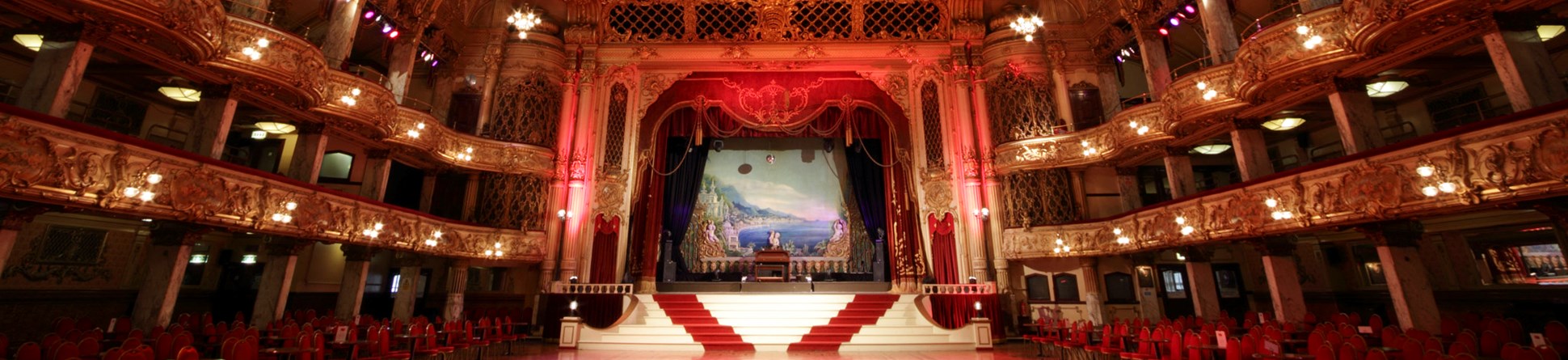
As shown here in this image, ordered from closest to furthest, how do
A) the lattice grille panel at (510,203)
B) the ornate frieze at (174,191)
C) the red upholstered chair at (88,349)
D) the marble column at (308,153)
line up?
the red upholstered chair at (88,349) → the ornate frieze at (174,191) → the marble column at (308,153) → the lattice grille panel at (510,203)

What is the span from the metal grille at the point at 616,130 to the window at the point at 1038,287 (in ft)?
39.6

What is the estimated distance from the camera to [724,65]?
736 inches

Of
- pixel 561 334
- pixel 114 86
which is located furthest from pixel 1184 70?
pixel 114 86

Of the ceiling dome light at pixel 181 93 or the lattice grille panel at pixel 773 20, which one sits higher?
the lattice grille panel at pixel 773 20

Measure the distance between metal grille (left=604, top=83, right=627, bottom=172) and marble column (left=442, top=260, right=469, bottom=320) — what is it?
15.0ft

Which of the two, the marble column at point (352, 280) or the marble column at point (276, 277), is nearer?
the marble column at point (276, 277)

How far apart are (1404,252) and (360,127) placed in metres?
19.2

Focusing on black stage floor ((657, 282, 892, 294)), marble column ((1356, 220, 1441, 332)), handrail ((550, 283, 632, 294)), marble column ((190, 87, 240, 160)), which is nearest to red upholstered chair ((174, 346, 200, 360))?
marble column ((190, 87, 240, 160))

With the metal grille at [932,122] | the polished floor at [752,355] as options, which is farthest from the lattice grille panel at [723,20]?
the polished floor at [752,355]

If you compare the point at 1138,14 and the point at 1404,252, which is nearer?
the point at 1404,252

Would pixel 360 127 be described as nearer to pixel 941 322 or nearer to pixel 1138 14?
pixel 941 322

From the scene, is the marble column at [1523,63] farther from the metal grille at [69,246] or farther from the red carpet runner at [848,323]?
the metal grille at [69,246]

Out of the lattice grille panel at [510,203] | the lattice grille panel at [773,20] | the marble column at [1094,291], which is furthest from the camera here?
the lattice grille panel at [773,20]

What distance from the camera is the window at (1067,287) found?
15891mm
